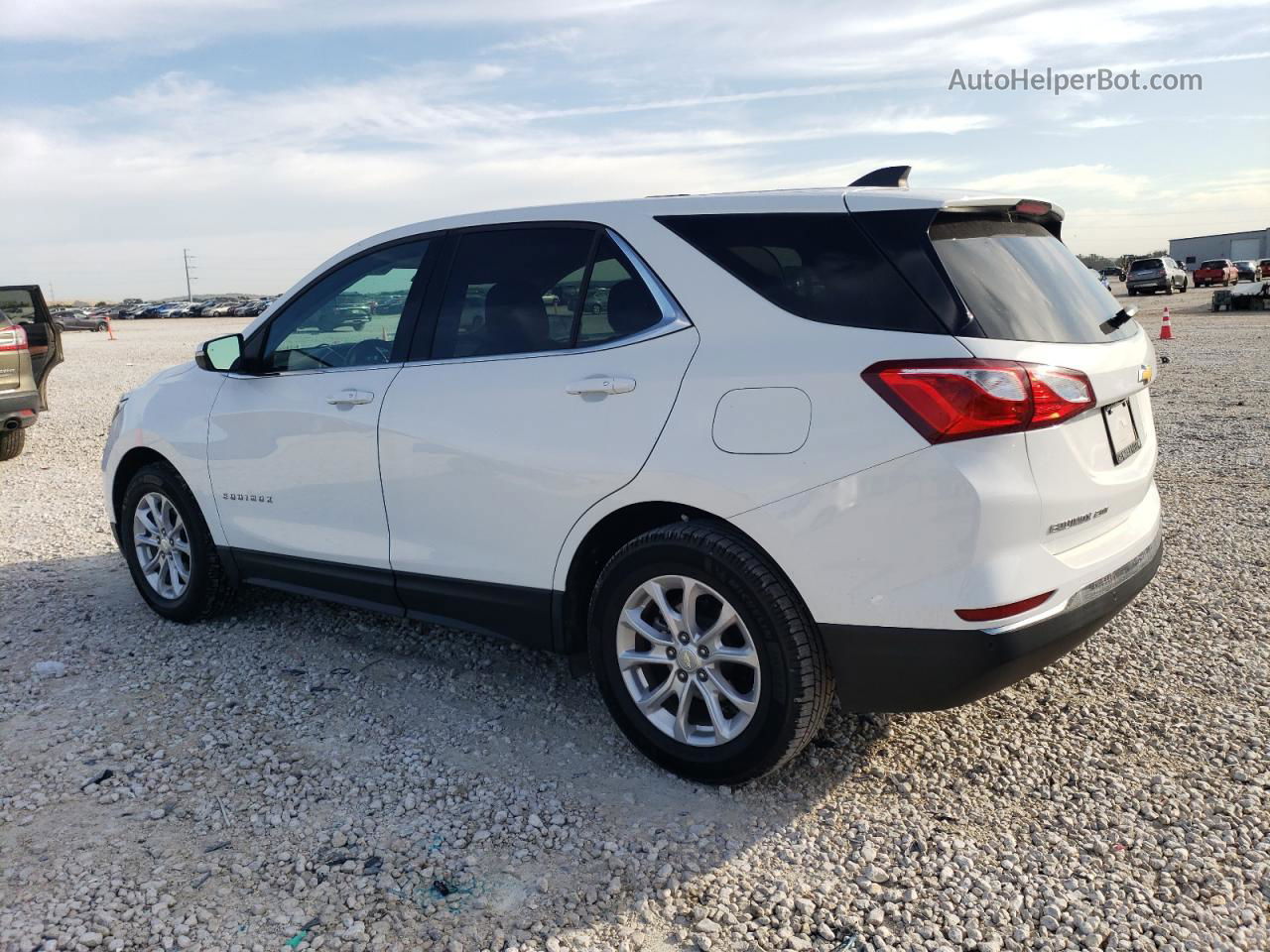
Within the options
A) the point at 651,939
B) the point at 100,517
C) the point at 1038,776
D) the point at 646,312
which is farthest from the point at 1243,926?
the point at 100,517

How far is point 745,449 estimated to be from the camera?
3.09 metres

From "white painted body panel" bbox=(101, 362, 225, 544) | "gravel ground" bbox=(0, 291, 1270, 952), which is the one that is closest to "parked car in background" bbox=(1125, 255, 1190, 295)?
"gravel ground" bbox=(0, 291, 1270, 952)

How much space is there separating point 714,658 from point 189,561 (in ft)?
9.81

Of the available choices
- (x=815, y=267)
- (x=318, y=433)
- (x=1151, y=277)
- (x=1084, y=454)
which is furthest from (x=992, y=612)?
(x=1151, y=277)

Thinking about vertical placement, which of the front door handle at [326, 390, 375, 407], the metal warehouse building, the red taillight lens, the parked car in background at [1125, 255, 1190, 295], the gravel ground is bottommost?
the gravel ground

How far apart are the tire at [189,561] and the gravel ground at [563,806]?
17 cm

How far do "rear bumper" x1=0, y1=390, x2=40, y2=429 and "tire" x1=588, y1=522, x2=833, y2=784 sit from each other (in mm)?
→ 7830

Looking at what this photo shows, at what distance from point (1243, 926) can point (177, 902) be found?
2.77 metres

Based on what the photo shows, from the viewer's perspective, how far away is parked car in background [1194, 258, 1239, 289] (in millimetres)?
47938

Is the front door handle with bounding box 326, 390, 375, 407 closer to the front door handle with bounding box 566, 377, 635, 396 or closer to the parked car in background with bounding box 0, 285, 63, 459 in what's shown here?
the front door handle with bounding box 566, 377, 635, 396

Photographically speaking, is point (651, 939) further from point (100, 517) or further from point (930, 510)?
point (100, 517)

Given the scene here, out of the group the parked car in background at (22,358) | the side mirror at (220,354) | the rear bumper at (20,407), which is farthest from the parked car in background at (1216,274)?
the side mirror at (220,354)

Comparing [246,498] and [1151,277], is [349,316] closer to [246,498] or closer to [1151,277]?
[246,498]

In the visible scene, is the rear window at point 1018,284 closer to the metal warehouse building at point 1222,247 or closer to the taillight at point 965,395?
the taillight at point 965,395
